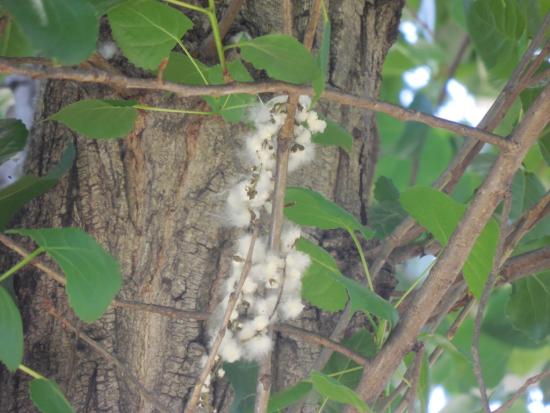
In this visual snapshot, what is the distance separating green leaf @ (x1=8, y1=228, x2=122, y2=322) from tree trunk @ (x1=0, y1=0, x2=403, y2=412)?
0.63 ft

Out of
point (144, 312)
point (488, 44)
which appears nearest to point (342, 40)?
point (488, 44)

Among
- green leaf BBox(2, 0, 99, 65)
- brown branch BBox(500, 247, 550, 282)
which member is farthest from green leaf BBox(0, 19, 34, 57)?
brown branch BBox(500, 247, 550, 282)

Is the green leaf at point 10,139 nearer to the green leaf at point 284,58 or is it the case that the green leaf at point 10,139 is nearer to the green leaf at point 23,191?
the green leaf at point 23,191

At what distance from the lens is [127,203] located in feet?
3.51

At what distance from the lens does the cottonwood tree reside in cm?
87

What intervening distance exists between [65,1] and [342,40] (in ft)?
1.92

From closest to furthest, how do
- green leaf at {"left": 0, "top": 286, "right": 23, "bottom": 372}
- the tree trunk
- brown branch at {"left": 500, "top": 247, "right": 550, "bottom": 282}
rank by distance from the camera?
green leaf at {"left": 0, "top": 286, "right": 23, "bottom": 372} < the tree trunk < brown branch at {"left": 500, "top": 247, "right": 550, "bottom": 282}

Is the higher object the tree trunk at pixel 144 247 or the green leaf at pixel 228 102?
the green leaf at pixel 228 102

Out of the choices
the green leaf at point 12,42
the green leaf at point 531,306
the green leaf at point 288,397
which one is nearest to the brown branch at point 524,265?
the green leaf at point 531,306

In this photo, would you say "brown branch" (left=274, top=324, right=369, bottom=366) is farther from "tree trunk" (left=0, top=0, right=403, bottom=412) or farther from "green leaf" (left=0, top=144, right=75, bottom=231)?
"green leaf" (left=0, top=144, right=75, bottom=231)

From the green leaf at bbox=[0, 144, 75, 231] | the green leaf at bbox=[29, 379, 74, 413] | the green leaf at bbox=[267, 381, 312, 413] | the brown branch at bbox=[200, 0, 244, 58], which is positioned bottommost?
the green leaf at bbox=[29, 379, 74, 413]

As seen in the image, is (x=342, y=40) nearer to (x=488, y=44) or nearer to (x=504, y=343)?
(x=488, y=44)

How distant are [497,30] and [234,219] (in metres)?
0.51

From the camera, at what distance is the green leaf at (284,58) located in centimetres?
86
